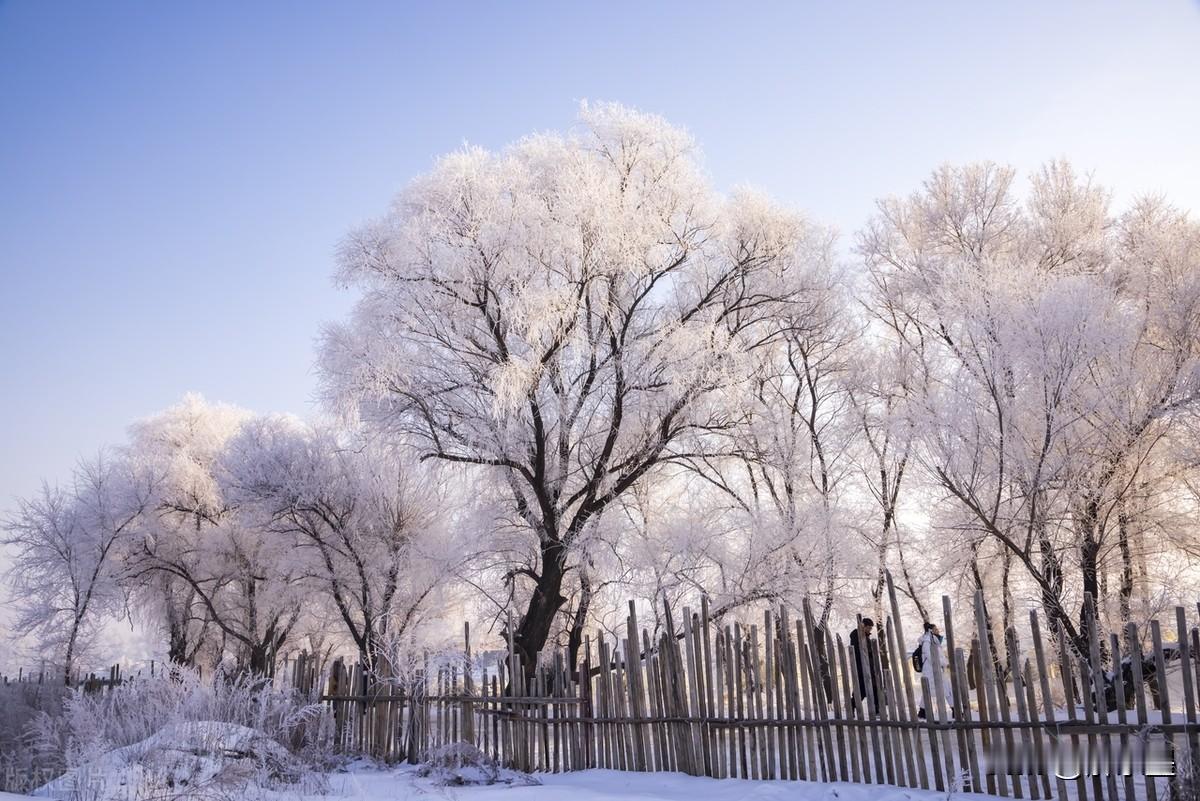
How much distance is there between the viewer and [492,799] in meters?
7.26

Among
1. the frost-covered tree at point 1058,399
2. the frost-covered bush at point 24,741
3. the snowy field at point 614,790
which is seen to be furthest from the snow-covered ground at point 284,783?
the frost-covered tree at point 1058,399

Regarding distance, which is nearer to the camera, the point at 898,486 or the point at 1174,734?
the point at 1174,734

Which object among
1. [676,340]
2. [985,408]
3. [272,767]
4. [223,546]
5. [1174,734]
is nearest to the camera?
[1174,734]

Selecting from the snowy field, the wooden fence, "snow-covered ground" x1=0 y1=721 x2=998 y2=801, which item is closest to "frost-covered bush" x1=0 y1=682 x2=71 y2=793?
"snow-covered ground" x1=0 y1=721 x2=998 y2=801

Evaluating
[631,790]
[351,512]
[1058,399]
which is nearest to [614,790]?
[631,790]

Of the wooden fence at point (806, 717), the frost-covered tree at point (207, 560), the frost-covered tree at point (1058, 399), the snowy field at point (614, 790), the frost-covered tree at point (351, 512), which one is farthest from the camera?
the frost-covered tree at point (207, 560)

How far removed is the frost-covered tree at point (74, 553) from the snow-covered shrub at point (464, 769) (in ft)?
65.8

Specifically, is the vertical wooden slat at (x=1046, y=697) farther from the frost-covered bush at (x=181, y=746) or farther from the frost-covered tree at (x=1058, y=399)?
the frost-covered tree at (x=1058, y=399)

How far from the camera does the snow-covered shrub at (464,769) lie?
9516 mm

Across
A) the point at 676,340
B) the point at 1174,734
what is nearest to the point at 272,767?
the point at 1174,734

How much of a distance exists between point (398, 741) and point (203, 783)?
579cm

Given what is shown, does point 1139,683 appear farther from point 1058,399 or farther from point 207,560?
point 207,560

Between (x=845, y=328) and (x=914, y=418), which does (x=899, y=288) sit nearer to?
(x=845, y=328)

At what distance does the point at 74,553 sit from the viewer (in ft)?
90.8
